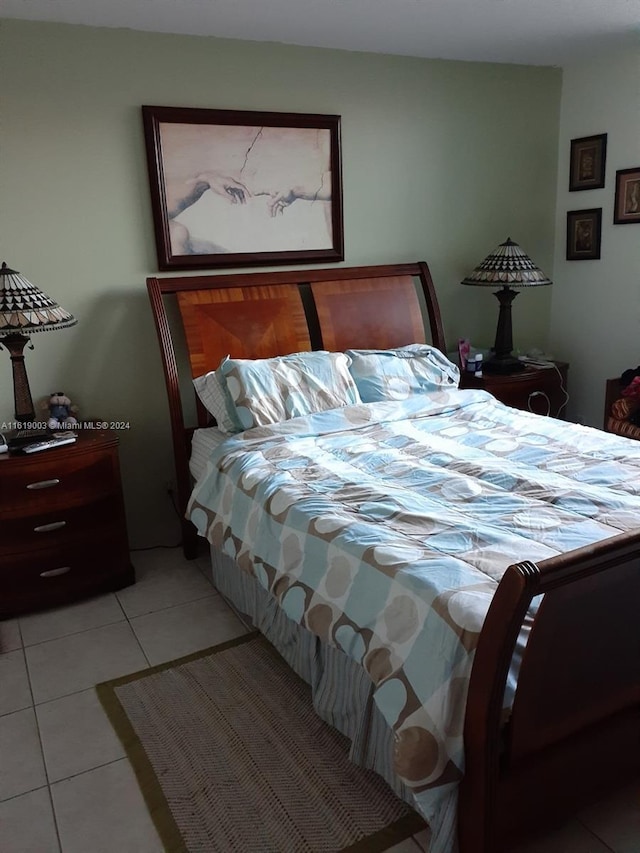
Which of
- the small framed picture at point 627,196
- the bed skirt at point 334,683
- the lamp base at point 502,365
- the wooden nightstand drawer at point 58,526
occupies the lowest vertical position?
the bed skirt at point 334,683

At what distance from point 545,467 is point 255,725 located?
1273 mm

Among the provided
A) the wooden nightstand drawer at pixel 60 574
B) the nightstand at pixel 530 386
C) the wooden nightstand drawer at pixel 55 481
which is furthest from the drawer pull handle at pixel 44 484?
the nightstand at pixel 530 386

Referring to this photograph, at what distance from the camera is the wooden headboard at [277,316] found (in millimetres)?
2980

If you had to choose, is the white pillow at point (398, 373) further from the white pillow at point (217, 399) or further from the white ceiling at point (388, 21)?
the white ceiling at point (388, 21)

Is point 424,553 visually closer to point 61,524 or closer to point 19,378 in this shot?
point 61,524

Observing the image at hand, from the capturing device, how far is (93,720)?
206 centimetres

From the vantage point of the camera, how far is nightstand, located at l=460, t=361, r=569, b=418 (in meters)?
3.53

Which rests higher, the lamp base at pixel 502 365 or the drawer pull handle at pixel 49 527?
the lamp base at pixel 502 365

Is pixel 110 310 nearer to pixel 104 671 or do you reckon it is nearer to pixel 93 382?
pixel 93 382

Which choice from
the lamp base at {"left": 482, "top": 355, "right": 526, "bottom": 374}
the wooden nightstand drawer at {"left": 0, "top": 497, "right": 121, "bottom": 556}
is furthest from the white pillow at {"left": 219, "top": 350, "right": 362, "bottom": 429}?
the lamp base at {"left": 482, "top": 355, "right": 526, "bottom": 374}

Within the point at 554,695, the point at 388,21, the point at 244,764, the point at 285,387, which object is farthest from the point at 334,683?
the point at 388,21

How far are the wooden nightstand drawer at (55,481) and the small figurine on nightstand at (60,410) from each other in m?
0.25

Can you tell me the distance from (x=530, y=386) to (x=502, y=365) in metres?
0.20

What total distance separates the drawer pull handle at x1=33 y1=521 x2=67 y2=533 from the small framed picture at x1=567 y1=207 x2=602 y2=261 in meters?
3.20
